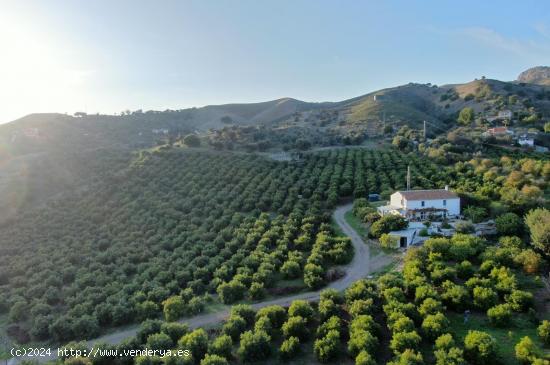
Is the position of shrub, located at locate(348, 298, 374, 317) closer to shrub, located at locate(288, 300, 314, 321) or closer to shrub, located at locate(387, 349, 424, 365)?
shrub, located at locate(288, 300, 314, 321)

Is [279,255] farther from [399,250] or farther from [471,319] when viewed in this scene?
[471,319]

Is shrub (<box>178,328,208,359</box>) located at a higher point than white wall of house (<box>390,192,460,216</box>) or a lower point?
lower

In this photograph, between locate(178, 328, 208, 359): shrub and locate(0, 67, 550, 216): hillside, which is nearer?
locate(178, 328, 208, 359): shrub

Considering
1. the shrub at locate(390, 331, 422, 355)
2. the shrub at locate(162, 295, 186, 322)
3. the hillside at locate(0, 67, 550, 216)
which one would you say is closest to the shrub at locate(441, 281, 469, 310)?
the shrub at locate(390, 331, 422, 355)

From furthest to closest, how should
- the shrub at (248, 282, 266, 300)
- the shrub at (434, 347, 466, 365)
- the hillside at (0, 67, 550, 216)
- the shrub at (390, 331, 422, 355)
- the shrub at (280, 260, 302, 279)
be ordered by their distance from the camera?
the hillside at (0, 67, 550, 216) < the shrub at (280, 260, 302, 279) < the shrub at (248, 282, 266, 300) < the shrub at (390, 331, 422, 355) < the shrub at (434, 347, 466, 365)

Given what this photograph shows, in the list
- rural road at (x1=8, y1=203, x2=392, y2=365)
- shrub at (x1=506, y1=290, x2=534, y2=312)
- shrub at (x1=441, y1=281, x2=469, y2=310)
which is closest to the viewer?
shrub at (x1=506, y1=290, x2=534, y2=312)

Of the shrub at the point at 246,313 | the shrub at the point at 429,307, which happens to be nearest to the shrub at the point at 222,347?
the shrub at the point at 246,313
